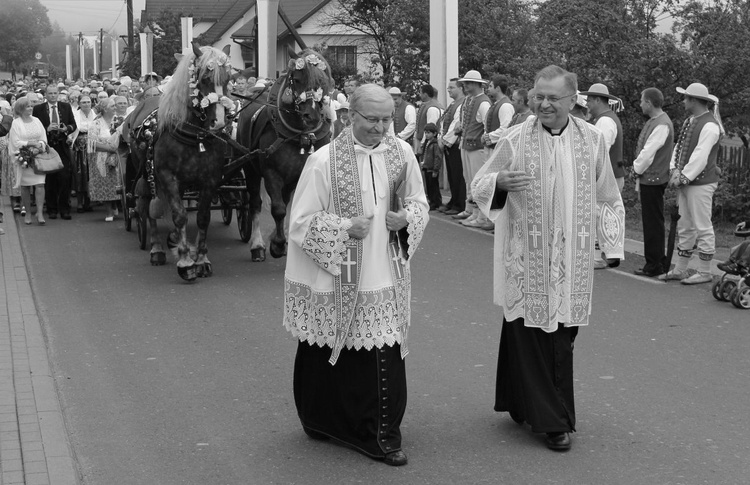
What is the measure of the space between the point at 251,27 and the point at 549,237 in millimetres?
60904

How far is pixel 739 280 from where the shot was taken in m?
9.99

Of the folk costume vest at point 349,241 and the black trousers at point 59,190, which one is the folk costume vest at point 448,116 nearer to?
the black trousers at point 59,190

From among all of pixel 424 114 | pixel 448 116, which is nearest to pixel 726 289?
pixel 448 116

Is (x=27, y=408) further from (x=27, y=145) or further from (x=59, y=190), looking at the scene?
(x=59, y=190)

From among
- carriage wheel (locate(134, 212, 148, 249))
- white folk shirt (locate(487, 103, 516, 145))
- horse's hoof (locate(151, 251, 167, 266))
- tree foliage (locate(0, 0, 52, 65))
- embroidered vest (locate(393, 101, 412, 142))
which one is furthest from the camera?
tree foliage (locate(0, 0, 52, 65))

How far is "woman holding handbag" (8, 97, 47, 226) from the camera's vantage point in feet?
52.0

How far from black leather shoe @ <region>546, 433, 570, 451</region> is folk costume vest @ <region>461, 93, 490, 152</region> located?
9.92 metres

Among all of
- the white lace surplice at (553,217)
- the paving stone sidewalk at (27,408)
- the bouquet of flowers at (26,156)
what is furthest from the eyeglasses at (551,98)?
the bouquet of flowers at (26,156)

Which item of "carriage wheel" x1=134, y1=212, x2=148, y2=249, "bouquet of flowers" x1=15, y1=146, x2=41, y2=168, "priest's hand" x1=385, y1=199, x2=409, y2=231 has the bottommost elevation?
"carriage wheel" x1=134, y1=212, x2=148, y2=249

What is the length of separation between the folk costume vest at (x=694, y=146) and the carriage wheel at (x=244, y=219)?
5.13 metres

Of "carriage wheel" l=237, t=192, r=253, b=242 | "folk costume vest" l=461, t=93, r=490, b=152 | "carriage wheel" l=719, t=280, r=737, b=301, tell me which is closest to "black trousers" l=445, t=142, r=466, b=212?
"folk costume vest" l=461, t=93, r=490, b=152

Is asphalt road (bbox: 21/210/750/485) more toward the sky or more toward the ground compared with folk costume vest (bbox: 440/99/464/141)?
more toward the ground

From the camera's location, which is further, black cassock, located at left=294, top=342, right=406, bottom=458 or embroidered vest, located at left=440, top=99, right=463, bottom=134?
embroidered vest, located at left=440, top=99, right=463, bottom=134

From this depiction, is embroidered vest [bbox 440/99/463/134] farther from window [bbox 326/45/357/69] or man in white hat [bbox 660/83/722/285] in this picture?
window [bbox 326/45/357/69]
